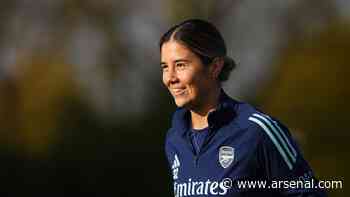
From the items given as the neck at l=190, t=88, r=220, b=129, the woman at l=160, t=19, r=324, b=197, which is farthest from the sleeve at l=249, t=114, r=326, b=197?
the neck at l=190, t=88, r=220, b=129

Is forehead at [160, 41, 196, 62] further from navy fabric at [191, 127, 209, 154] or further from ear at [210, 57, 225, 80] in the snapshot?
navy fabric at [191, 127, 209, 154]

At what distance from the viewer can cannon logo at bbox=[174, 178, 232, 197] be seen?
1.41m

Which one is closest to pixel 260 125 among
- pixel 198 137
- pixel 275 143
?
pixel 275 143

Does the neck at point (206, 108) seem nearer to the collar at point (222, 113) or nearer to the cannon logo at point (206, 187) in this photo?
the collar at point (222, 113)

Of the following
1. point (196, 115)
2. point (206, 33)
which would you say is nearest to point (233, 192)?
point (196, 115)

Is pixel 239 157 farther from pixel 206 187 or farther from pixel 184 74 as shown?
pixel 184 74

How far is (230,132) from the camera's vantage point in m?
1.46

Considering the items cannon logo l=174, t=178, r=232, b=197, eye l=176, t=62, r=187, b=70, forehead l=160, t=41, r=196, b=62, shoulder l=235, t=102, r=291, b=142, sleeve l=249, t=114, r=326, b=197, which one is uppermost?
forehead l=160, t=41, r=196, b=62

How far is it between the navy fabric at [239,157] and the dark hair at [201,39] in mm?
94

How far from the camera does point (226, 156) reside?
142 centimetres

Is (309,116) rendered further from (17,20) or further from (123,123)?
(17,20)

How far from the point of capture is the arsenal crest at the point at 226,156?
55.9 inches

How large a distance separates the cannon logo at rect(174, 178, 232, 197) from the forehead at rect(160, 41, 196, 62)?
0.85ft

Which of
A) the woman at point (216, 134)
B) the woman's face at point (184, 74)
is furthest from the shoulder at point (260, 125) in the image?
the woman's face at point (184, 74)
